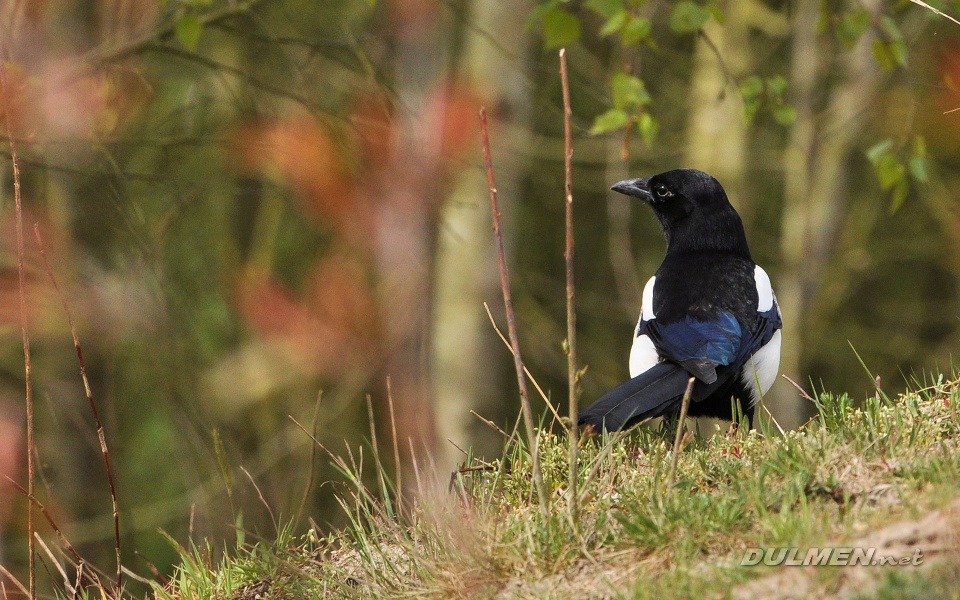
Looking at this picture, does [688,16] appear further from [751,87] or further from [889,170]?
[889,170]

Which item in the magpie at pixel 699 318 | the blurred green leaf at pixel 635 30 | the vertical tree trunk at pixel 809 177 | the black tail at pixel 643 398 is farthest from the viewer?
the vertical tree trunk at pixel 809 177

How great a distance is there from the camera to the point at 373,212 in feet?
22.1

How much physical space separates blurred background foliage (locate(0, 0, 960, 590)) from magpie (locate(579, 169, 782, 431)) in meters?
0.46

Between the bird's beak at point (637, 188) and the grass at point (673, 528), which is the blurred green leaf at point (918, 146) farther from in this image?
the grass at point (673, 528)

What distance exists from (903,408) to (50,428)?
579cm

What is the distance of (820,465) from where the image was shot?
250 centimetres

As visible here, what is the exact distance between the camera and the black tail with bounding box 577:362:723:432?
136 inches

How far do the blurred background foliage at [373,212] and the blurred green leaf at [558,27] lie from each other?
16 mm

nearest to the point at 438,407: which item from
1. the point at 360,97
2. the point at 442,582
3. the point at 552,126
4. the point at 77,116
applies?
the point at 360,97

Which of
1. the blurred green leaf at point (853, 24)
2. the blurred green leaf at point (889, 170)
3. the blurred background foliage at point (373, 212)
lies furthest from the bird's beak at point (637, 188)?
the blurred green leaf at point (853, 24)

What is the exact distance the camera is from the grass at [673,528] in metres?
2.10

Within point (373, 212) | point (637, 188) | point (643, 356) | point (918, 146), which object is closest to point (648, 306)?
point (643, 356)

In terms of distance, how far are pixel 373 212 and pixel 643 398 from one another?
11.2 ft

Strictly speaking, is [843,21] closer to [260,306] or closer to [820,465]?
[820,465]
